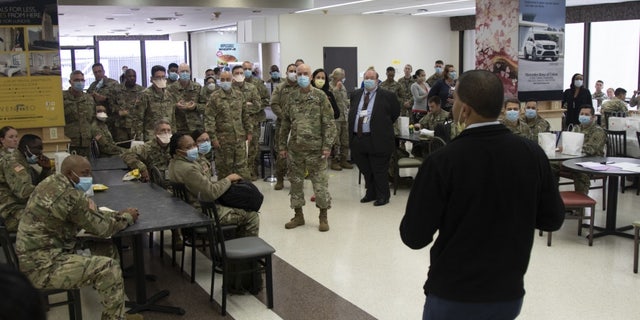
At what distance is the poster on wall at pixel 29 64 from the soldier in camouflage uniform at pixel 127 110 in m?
2.10

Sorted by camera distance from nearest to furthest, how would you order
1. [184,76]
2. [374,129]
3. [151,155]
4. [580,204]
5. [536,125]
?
1. [580,204]
2. [151,155]
3. [536,125]
4. [374,129]
5. [184,76]

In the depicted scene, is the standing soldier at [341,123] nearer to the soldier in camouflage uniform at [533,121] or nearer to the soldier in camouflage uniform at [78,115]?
the soldier in camouflage uniform at [533,121]

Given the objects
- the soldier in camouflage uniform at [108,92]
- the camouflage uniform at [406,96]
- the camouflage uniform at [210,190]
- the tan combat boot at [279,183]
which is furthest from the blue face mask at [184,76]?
the camouflage uniform at [406,96]

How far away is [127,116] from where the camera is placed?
28.4 feet

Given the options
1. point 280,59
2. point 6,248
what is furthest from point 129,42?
point 6,248

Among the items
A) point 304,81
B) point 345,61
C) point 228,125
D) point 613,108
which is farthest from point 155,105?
point 345,61

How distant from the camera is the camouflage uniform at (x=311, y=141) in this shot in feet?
21.1

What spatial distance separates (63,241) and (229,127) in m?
3.97

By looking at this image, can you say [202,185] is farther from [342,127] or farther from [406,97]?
[406,97]

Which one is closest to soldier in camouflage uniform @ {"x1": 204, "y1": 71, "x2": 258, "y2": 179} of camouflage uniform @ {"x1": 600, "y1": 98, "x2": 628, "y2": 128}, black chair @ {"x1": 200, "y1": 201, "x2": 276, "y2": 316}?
black chair @ {"x1": 200, "y1": 201, "x2": 276, "y2": 316}

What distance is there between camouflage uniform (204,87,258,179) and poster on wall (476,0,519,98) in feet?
10.7

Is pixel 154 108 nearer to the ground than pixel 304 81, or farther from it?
nearer to the ground

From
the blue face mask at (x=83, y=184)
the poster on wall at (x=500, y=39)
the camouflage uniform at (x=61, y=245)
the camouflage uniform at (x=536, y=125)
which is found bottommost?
the camouflage uniform at (x=61, y=245)

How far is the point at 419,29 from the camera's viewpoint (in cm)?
1723
